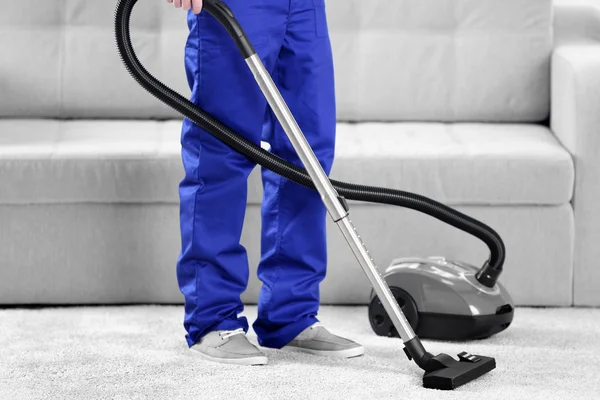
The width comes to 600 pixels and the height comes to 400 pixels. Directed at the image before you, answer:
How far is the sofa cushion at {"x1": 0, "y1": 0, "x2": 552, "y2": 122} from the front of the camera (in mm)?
3057

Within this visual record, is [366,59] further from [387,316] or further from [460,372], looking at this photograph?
[460,372]

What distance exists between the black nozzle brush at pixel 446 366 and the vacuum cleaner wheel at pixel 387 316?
0.92 ft

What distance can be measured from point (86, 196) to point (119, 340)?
18.2 inches

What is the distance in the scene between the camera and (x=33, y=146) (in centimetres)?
265

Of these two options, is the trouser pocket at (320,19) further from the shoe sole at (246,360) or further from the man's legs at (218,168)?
the shoe sole at (246,360)

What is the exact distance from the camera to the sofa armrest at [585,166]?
2619 mm

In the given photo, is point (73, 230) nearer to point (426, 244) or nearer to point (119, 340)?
point (119, 340)

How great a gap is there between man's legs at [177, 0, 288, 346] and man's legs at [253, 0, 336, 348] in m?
0.06

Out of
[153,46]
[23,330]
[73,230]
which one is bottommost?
[23,330]

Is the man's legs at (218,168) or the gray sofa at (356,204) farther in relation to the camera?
the gray sofa at (356,204)

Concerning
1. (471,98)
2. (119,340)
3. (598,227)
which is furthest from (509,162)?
(119,340)

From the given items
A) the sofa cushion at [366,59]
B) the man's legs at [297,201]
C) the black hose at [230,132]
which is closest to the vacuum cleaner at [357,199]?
the black hose at [230,132]

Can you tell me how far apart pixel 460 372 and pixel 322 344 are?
1.20ft

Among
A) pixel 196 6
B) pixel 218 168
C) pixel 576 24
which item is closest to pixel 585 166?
pixel 576 24
